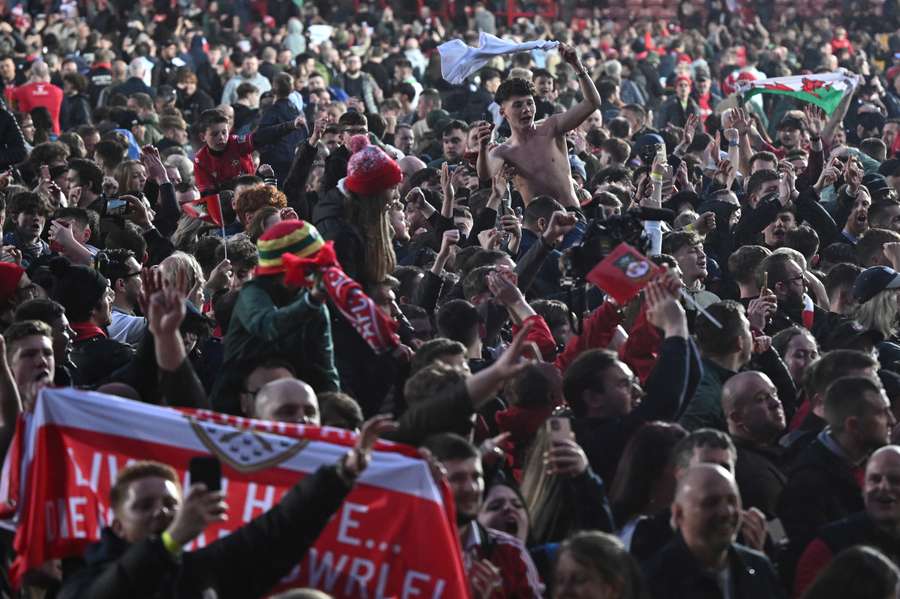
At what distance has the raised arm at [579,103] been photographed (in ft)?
33.9

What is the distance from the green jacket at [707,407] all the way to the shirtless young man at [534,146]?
11.2 feet

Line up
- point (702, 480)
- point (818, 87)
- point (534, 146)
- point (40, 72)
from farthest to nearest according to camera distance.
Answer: point (40, 72)
point (818, 87)
point (534, 146)
point (702, 480)

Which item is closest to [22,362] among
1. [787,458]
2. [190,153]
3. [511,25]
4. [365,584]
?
[365,584]

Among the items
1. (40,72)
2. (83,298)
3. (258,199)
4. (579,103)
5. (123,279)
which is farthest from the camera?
(40,72)

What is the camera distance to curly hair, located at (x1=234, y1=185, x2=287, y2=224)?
9.27 metres

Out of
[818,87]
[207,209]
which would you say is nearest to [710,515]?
[207,209]

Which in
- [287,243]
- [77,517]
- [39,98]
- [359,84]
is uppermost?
[287,243]

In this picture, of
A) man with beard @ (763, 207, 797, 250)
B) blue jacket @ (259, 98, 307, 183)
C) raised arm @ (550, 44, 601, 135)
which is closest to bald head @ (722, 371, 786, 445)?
raised arm @ (550, 44, 601, 135)

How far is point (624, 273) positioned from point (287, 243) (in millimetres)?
1316

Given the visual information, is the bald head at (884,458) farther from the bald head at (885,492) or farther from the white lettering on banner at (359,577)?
the white lettering on banner at (359,577)

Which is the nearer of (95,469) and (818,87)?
(95,469)

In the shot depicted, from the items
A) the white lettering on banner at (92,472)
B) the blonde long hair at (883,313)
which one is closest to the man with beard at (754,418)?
the blonde long hair at (883,313)

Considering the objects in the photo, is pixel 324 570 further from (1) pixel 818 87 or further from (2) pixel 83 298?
(1) pixel 818 87

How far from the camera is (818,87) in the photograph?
16.0 meters
